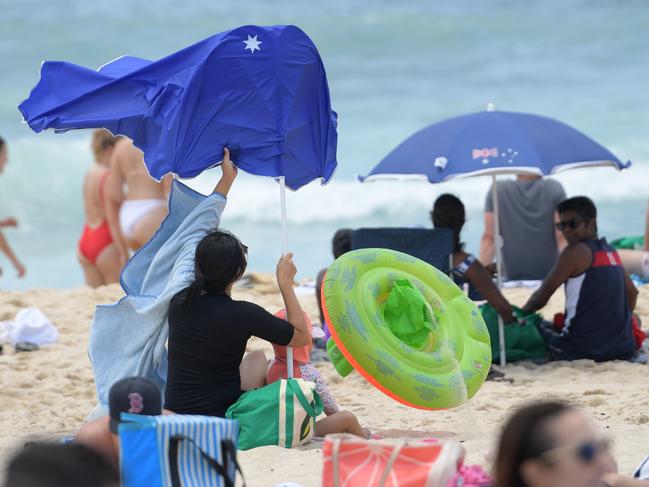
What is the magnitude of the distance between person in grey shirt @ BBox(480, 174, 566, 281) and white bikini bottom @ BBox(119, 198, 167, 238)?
259cm

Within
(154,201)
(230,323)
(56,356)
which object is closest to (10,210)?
(154,201)

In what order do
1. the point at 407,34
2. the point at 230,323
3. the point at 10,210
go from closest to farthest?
the point at 230,323
the point at 10,210
the point at 407,34

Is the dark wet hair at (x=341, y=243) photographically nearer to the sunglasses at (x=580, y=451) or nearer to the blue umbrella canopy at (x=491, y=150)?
the blue umbrella canopy at (x=491, y=150)

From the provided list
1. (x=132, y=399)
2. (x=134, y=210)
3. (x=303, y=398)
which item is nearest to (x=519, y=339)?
(x=303, y=398)

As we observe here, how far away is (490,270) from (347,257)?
2327 millimetres

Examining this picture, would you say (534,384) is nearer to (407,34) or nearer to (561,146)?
(561,146)

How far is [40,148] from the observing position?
2125cm

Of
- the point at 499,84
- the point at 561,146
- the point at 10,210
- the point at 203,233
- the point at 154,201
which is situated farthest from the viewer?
the point at 499,84

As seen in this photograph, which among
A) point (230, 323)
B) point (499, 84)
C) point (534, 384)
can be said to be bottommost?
point (534, 384)

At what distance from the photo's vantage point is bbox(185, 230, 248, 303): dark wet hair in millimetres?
4340

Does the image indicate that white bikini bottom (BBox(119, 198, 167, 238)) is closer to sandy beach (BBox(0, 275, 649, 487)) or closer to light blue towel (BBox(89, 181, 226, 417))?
sandy beach (BBox(0, 275, 649, 487))

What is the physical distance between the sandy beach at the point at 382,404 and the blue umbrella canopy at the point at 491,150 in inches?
46.9

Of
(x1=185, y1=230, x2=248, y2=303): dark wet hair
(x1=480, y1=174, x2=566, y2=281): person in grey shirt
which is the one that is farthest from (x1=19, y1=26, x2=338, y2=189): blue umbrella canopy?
(x1=480, y1=174, x2=566, y2=281): person in grey shirt

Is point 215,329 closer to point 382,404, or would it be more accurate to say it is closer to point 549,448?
point 382,404
